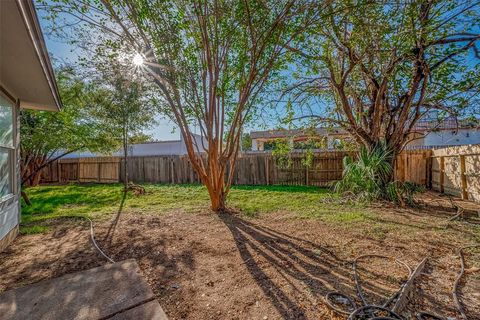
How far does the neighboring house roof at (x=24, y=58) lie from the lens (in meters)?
1.72

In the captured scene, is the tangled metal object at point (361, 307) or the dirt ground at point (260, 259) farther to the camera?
the dirt ground at point (260, 259)

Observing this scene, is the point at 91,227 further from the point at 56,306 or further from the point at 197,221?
the point at 56,306

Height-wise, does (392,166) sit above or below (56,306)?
above

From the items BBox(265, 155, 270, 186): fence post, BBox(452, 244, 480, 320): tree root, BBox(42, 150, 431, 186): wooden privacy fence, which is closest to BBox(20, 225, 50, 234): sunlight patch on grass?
BBox(452, 244, 480, 320): tree root

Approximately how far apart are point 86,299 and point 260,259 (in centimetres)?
162

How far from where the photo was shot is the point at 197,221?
398cm

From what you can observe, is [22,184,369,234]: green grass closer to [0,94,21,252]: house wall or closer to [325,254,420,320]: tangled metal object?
[0,94,21,252]: house wall

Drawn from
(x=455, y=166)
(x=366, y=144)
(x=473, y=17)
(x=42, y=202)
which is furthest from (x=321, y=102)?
(x=42, y=202)

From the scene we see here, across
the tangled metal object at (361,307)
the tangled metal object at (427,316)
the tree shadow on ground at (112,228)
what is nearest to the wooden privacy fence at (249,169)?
the tree shadow on ground at (112,228)

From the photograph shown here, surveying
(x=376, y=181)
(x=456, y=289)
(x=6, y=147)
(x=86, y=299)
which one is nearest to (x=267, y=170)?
(x=376, y=181)

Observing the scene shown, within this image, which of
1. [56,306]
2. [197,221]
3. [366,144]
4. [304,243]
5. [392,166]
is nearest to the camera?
[56,306]

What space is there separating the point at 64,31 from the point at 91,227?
10.8 feet

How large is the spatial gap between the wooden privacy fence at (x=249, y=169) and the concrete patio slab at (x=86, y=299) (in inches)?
216

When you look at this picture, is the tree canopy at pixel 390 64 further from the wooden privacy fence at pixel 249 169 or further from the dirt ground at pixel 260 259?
the dirt ground at pixel 260 259
